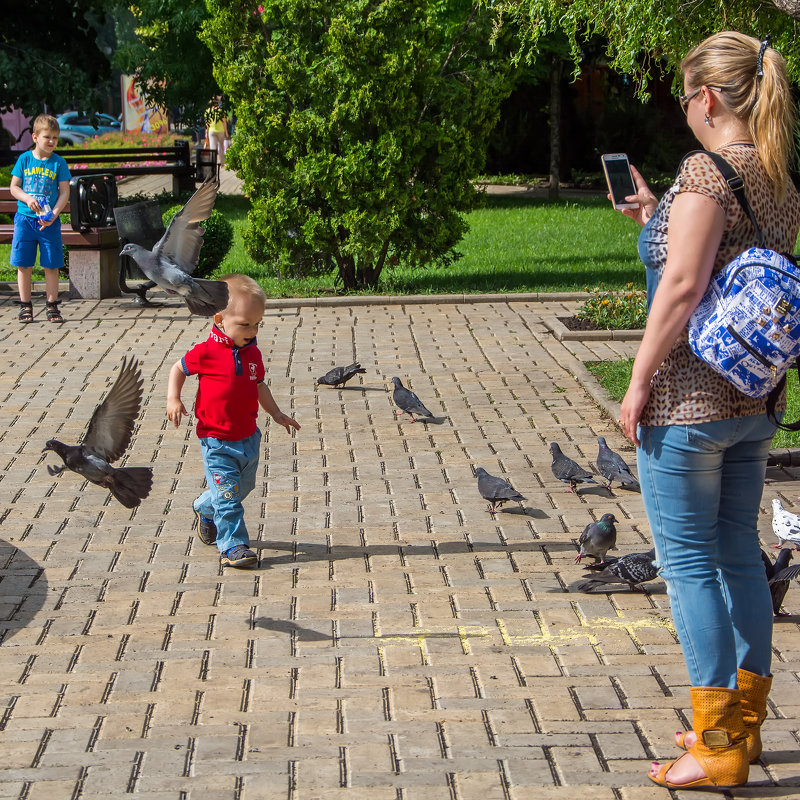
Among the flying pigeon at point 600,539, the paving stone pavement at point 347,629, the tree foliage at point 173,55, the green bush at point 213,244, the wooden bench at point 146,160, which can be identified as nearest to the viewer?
the paving stone pavement at point 347,629

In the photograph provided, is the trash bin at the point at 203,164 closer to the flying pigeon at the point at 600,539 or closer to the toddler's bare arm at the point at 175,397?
the toddler's bare arm at the point at 175,397

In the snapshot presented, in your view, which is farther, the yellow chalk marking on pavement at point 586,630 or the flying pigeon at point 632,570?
the flying pigeon at point 632,570

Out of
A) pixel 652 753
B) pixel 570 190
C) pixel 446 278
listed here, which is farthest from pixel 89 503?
pixel 570 190

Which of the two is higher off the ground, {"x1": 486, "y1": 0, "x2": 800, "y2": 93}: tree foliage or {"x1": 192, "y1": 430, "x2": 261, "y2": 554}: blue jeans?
{"x1": 486, "y1": 0, "x2": 800, "y2": 93}: tree foliage

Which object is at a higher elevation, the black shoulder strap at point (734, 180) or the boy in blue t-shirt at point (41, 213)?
the black shoulder strap at point (734, 180)

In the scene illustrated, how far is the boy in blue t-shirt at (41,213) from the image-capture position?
12.0 meters

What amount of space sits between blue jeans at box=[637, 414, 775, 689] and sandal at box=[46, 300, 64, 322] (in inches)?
386

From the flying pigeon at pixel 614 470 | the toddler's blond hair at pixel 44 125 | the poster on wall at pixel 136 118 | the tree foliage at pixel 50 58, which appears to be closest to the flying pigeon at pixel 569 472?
the flying pigeon at pixel 614 470

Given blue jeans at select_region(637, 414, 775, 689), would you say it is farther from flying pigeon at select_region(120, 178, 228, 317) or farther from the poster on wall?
the poster on wall

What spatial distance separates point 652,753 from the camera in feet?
12.2

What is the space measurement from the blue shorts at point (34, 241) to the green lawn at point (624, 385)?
6099 millimetres

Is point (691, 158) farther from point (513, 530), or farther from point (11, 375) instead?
point (11, 375)

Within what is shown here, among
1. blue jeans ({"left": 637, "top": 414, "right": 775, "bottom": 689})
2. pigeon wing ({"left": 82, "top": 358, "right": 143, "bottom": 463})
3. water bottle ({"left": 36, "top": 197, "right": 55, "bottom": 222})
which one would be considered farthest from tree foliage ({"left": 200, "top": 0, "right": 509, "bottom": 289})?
blue jeans ({"left": 637, "top": 414, "right": 775, "bottom": 689})

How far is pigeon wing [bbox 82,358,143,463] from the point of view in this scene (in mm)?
5328
